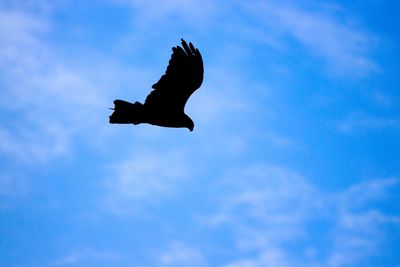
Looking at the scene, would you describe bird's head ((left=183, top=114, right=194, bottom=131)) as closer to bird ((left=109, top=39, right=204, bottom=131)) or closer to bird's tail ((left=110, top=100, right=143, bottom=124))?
bird ((left=109, top=39, right=204, bottom=131))

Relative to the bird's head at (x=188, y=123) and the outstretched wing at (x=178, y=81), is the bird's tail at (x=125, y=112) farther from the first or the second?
the bird's head at (x=188, y=123)

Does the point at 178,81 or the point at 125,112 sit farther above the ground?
the point at 178,81

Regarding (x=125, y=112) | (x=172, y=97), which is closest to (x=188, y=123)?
(x=172, y=97)

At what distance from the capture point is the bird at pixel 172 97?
26578 millimetres

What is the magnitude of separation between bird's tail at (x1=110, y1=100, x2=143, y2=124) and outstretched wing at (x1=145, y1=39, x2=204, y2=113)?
244 millimetres

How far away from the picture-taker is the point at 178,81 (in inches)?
1054

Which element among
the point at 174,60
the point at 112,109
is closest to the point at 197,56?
the point at 174,60

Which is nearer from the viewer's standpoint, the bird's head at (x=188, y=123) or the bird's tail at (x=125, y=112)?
the bird's tail at (x=125, y=112)

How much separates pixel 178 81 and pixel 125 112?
132 centimetres

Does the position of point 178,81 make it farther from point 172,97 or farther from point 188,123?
point 188,123

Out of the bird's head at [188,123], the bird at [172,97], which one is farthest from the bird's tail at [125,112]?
the bird's head at [188,123]

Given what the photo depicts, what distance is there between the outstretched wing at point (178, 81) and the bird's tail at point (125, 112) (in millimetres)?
244

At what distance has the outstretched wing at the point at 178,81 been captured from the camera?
2658 cm

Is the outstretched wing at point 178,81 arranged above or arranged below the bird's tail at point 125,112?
above
